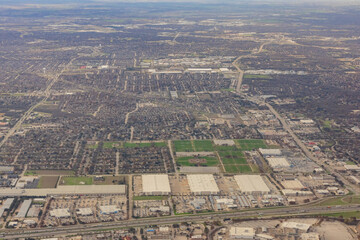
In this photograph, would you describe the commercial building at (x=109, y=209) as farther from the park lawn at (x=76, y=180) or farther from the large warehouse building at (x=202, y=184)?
the large warehouse building at (x=202, y=184)

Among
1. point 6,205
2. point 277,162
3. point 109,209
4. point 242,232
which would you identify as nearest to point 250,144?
point 277,162

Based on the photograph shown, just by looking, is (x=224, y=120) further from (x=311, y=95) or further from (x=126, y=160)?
(x=311, y=95)

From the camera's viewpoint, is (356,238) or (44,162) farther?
(44,162)

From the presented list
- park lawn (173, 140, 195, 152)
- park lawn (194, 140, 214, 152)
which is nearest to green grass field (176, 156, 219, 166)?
park lawn (194, 140, 214, 152)

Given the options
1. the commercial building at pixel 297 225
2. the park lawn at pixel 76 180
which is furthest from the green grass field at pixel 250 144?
the park lawn at pixel 76 180

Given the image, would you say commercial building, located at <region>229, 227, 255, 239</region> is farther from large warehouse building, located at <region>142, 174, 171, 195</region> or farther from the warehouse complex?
the warehouse complex

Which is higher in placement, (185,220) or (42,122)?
(42,122)

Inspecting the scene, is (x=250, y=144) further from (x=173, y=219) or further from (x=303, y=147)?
(x=173, y=219)

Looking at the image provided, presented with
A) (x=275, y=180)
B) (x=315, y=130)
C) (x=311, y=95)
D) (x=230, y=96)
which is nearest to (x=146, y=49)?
(x=230, y=96)
